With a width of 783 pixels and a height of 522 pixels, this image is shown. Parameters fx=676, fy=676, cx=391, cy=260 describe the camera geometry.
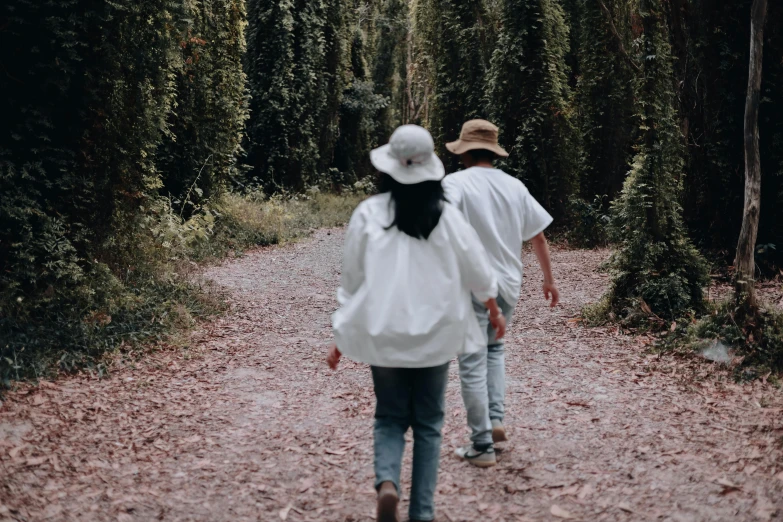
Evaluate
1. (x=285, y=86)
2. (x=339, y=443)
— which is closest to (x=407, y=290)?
(x=339, y=443)

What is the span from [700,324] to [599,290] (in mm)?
3510

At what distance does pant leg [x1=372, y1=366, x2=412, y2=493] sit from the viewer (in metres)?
3.28

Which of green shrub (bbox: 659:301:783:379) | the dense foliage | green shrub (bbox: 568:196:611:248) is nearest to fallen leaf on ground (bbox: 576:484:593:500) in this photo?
green shrub (bbox: 659:301:783:379)

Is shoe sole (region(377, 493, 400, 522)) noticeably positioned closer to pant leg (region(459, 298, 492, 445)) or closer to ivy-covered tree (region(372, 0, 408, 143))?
pant leg (region(459, 298, 492, 445))

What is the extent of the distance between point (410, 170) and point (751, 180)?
4.57 meters

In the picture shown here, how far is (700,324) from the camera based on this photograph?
6.64m

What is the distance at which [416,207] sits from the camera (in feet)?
10.5

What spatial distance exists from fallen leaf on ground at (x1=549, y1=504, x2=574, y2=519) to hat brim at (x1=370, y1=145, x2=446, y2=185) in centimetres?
196

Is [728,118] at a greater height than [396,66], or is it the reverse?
[396,66]

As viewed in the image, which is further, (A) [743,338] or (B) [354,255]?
(A) [743,338]

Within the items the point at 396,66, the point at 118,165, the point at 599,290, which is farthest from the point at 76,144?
the point at 396,66

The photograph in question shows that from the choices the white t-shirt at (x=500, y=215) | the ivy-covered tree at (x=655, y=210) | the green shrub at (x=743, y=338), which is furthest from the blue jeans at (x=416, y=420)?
the ivy-covered tree at (x=655, y=210)

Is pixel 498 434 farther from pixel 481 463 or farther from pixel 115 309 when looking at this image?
pixel 115 309

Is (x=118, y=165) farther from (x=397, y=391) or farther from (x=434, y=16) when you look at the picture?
(x=434, y=16)
